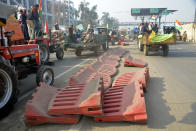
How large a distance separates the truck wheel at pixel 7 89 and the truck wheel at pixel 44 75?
1.37 meters

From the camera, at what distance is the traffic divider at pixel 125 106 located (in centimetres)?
325

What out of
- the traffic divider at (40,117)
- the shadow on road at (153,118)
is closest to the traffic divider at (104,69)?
the shadow on road at (153,118)

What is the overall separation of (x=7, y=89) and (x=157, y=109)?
311cm

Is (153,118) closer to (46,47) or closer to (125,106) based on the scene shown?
(125,106)

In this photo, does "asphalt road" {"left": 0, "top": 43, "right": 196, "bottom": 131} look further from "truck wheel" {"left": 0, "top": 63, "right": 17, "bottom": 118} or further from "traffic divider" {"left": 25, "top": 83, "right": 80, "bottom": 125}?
"truck wheel" {"left": 0, "top": 63, "right": 17, "bottom": 118}

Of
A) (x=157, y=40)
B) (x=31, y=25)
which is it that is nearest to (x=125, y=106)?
(x=31, y=25)

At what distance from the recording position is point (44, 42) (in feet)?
30.8

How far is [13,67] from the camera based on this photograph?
4.25m

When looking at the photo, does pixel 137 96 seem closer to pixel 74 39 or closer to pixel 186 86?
pixel 186 86

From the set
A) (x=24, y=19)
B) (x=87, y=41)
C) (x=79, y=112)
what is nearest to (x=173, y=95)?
(x=79, y=112)

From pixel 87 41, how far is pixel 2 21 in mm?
9497

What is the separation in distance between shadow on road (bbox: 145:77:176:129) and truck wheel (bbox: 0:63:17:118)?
274 centimetres

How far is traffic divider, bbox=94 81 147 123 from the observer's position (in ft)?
10.7

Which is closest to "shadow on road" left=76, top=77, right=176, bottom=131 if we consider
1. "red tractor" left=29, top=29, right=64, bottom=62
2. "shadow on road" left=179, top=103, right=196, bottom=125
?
"shadow on road" left=179, top=103, right=196, bottom=125
